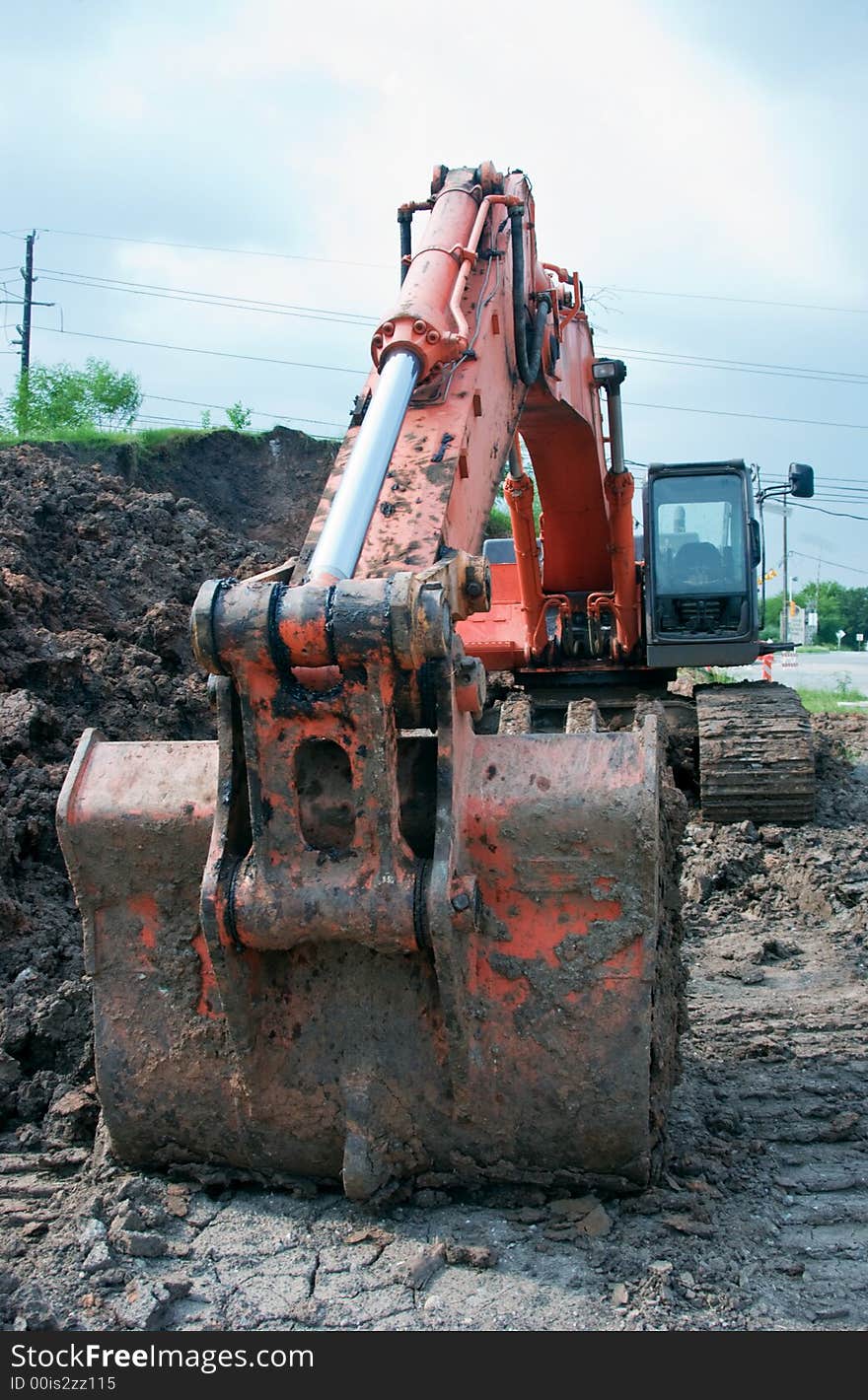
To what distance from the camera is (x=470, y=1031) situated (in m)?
3.15

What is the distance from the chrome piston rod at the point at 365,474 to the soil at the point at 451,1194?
164cm

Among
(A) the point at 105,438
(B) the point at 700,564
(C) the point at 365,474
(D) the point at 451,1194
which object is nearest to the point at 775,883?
(B) the point at 700,564

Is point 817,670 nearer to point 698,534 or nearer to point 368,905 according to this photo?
point 698,534

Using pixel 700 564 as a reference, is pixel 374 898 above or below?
below

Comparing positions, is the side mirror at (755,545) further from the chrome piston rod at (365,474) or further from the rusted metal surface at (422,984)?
the rusted metal surface at (422,984)

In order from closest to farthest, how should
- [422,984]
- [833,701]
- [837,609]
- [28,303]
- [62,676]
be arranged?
[422,984]
[62,676]
[833,701]
[28,303]
[837,609]

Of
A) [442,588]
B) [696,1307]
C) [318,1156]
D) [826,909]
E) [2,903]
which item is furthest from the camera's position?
[826,909]

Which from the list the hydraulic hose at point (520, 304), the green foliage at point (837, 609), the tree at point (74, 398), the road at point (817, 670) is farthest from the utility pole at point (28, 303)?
the green foliage at point (837, 609)

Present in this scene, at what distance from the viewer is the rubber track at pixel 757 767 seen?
759 cm

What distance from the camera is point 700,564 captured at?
816 centimetres

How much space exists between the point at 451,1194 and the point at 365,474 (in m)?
1.95

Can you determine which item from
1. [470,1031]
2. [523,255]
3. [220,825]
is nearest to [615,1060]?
[470,1031]
